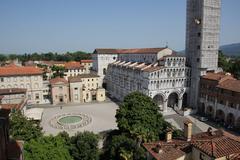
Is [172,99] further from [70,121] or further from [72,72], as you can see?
[72,72]

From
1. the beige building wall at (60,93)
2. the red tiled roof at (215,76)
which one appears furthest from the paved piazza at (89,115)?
the red tiled roof at (215,76)

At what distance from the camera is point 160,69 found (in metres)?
52.8

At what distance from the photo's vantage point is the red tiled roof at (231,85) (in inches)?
1733

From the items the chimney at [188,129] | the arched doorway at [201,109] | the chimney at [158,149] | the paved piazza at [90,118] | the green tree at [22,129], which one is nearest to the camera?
the chimney at [158,149]

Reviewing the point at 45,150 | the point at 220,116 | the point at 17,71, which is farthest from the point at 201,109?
the point at 17,71

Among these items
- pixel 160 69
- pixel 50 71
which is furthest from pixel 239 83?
pixel 50 71

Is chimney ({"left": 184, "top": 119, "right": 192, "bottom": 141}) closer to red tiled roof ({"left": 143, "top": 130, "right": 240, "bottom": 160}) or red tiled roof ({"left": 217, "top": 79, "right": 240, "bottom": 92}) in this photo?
red tiled roof ({"left": 143, "top": 130, "right": 240, "bottom": 160})

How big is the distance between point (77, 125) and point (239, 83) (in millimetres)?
35202

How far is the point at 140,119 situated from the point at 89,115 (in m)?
23.0

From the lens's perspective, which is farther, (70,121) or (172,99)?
(172,99)

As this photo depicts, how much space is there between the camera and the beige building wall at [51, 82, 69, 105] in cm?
6419

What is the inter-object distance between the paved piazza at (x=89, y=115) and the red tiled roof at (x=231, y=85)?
82.7ft

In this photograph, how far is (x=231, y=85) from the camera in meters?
45.5

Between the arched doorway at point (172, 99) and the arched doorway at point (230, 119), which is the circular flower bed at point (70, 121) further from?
the arched doorway at point (230, 119)
